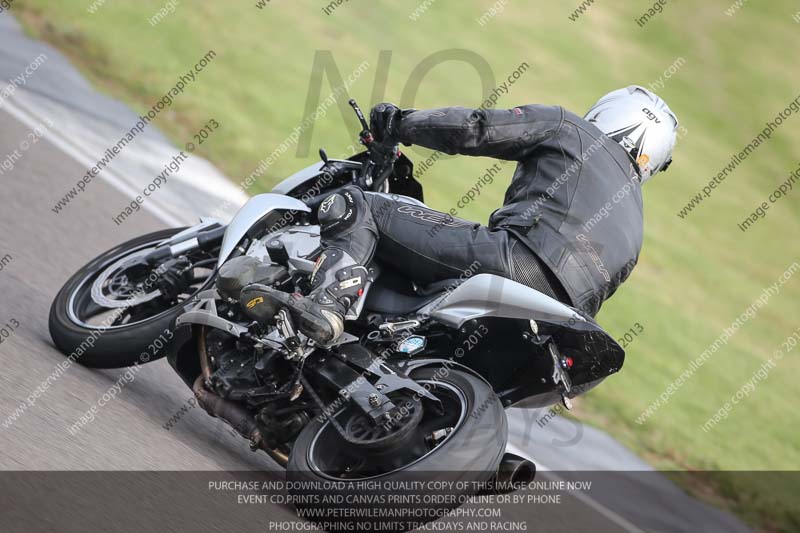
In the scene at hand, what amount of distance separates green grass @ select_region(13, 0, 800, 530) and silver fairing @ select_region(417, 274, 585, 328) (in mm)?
1332

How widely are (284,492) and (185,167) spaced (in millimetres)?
5318

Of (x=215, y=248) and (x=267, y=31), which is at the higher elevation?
(x=215, y=248)

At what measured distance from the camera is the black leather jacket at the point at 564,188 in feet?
12.7

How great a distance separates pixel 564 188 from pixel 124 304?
89.2 inches

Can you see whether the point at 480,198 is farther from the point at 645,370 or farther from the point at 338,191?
the point at 338,191

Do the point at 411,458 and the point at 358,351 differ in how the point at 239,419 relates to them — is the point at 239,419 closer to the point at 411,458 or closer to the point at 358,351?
the point at 358,351

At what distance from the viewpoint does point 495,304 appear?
12.0 ft

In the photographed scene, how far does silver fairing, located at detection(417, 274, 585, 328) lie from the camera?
3.53 metres

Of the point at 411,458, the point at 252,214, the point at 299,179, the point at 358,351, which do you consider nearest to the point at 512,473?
the point at 411,458

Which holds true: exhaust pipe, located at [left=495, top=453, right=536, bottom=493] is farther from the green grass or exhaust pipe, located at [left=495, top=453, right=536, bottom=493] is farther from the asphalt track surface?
the green grass

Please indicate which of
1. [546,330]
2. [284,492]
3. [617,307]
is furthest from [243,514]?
[617,307]

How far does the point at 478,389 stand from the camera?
3.64 metres

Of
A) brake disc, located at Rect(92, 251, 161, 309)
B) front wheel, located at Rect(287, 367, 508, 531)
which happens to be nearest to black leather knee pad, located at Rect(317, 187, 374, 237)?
front wheel, located at Rect(287, 367, 508, 531)

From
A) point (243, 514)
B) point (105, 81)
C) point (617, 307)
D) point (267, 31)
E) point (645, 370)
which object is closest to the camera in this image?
point (243, 514)
